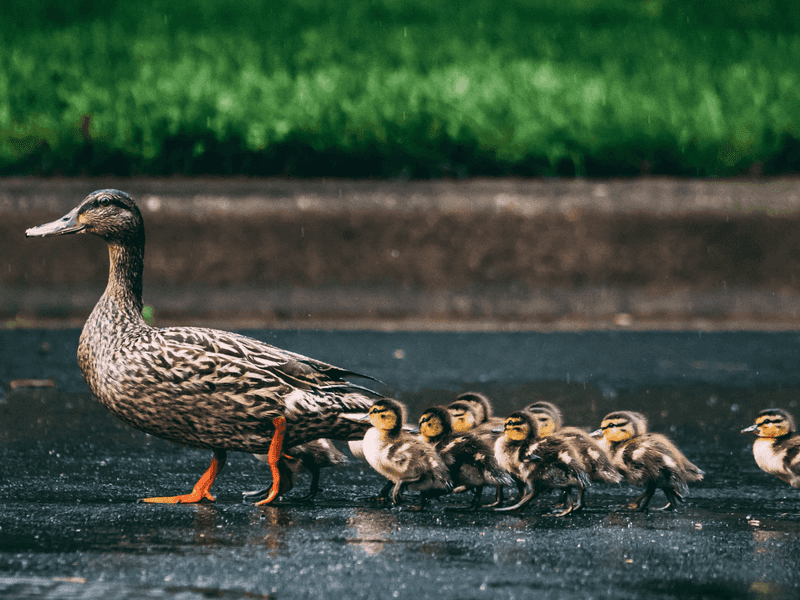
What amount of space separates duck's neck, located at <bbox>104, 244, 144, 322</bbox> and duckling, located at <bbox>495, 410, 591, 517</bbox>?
1.70 metres

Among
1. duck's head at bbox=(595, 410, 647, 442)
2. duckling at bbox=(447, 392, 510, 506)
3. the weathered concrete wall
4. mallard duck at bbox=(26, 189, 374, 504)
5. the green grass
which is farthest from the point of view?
the green grass

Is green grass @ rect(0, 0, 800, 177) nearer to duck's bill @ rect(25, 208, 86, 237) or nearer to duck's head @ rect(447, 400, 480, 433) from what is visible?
duck's bill @ rect(25, 208, 86, 237)

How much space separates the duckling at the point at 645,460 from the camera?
4.97m

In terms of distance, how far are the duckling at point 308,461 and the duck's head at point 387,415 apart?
1.09 feet

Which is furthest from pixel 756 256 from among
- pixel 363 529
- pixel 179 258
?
pixel 363 529

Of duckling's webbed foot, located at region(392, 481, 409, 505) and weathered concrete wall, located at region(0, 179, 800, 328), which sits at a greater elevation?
weathered concrete wall, located at region(0, 179, 800, 328)

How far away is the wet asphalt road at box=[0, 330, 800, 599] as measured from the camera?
12.6ft

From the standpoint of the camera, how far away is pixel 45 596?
11.9 ft

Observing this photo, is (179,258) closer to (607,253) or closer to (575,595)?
(607,253)

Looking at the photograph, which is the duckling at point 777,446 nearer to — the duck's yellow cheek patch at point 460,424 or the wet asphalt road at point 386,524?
the wet asphalt road at point 386,524

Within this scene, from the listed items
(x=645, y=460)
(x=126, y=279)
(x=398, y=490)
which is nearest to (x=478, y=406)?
(x=398, y=490)

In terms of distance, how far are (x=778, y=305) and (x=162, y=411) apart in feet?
19.2

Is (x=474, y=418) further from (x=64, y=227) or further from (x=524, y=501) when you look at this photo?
(x=64, y=227)

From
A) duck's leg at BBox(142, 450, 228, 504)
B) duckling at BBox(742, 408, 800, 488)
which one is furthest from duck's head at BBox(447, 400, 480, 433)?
duckling at BBox(742, 408, 800, 488)
